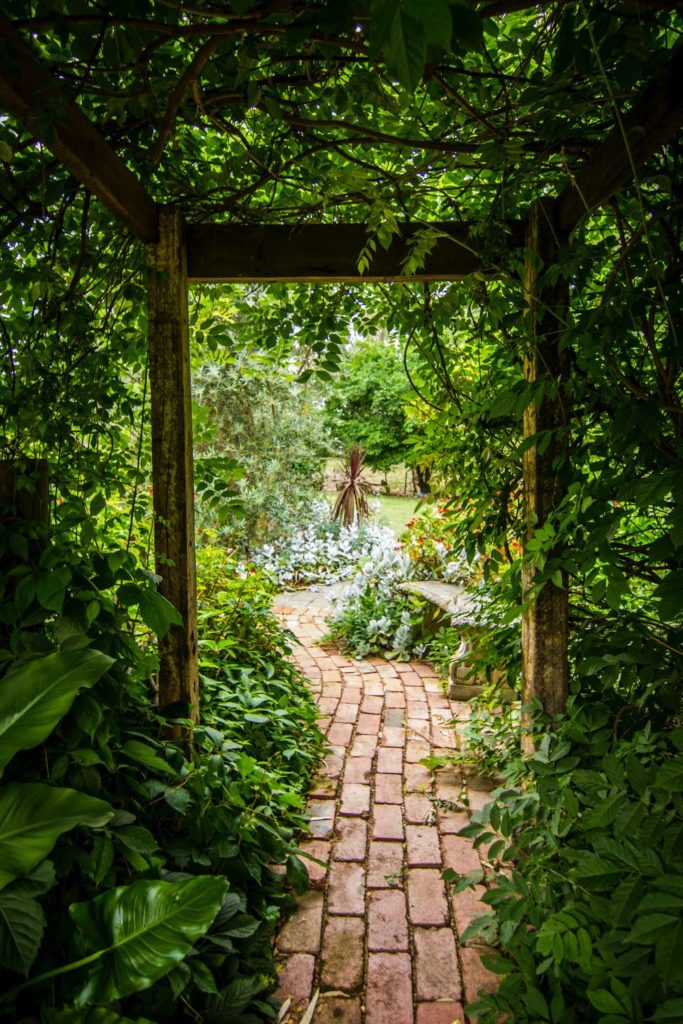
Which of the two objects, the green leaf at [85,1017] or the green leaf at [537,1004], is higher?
the green leaf at [85,1017]

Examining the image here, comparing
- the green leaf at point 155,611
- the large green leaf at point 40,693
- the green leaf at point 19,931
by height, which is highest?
the green leaf at point 155,611

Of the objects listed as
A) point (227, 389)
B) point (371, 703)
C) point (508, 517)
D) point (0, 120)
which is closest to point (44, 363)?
point (0, 120)

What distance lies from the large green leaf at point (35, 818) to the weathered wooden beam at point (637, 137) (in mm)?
1804

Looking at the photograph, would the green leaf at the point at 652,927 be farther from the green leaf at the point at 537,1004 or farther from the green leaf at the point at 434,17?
the green leaf at the point at 434,17

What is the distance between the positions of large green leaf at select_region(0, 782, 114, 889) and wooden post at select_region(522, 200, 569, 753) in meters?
1.62

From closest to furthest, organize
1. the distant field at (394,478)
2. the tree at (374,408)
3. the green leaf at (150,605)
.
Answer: the green leaf at (150,605), the tree at (374,408), the distant field at (394,478)

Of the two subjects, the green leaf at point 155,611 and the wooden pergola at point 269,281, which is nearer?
the green leaf at point 155,611

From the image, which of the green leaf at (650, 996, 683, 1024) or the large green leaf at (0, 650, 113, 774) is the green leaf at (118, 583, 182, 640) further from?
the green leaf at (650, 996, 683, 1024)

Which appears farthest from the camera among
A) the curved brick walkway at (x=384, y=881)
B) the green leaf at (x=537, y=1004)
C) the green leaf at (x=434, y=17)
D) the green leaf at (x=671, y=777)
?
the curved brick walkway at (x=384, y=881)

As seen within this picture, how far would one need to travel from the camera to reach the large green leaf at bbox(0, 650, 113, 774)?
1314 mm

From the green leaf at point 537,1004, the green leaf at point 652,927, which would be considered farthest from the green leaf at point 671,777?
the green leaf at point 537,1004

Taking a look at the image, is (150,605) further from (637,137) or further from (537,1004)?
(637,137)

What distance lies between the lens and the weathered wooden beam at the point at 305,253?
97.1 inches

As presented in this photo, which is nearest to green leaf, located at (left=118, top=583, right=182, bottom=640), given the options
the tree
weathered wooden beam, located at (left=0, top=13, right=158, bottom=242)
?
weathered wooden beam, located at (left=0, top=13, right=158, bottom=242)
